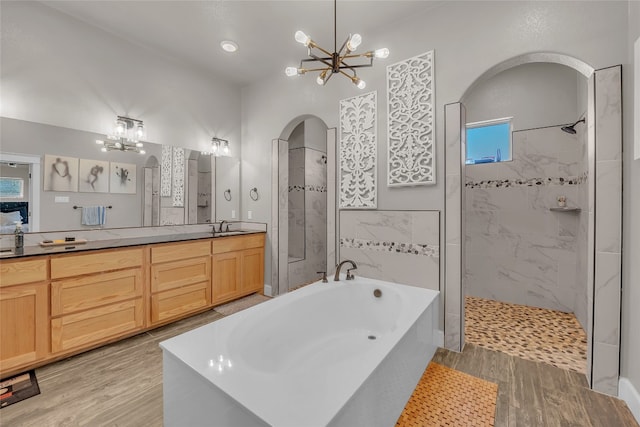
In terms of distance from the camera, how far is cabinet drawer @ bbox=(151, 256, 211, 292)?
104 inches

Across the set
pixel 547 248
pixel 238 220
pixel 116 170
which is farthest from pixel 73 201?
pixel 547 248

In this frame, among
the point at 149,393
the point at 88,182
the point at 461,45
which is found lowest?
the point at 149,393

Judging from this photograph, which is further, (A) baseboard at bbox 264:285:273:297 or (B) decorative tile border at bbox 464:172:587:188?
(A) baseboard at bbox 264:285:273:297

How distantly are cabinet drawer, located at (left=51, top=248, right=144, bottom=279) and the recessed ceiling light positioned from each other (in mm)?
2306

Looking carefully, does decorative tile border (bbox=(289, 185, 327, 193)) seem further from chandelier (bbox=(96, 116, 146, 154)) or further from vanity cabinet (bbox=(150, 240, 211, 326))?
chandelier (bbox=(96, 116, 146, 154))

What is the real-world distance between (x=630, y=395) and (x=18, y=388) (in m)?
3.84

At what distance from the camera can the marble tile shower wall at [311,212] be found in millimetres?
4344

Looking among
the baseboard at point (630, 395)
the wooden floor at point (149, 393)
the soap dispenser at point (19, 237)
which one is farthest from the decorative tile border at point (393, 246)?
the soap dispenser at point (19, 237)

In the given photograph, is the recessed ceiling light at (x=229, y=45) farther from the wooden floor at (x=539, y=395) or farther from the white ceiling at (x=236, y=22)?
the wooden floor at (x=539, y=395)

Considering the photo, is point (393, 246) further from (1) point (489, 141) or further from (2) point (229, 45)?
(2) point (229, 45)

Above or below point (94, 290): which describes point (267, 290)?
below

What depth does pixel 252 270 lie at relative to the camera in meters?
3.63

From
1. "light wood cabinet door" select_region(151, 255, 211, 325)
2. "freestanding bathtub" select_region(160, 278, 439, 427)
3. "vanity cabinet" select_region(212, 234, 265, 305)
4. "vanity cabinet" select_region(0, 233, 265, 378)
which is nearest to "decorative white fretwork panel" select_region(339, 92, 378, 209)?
"freestanding bathtub" select_region(160, 278, 439, 427)

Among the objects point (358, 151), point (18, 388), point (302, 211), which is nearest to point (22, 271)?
point (18, 388)
